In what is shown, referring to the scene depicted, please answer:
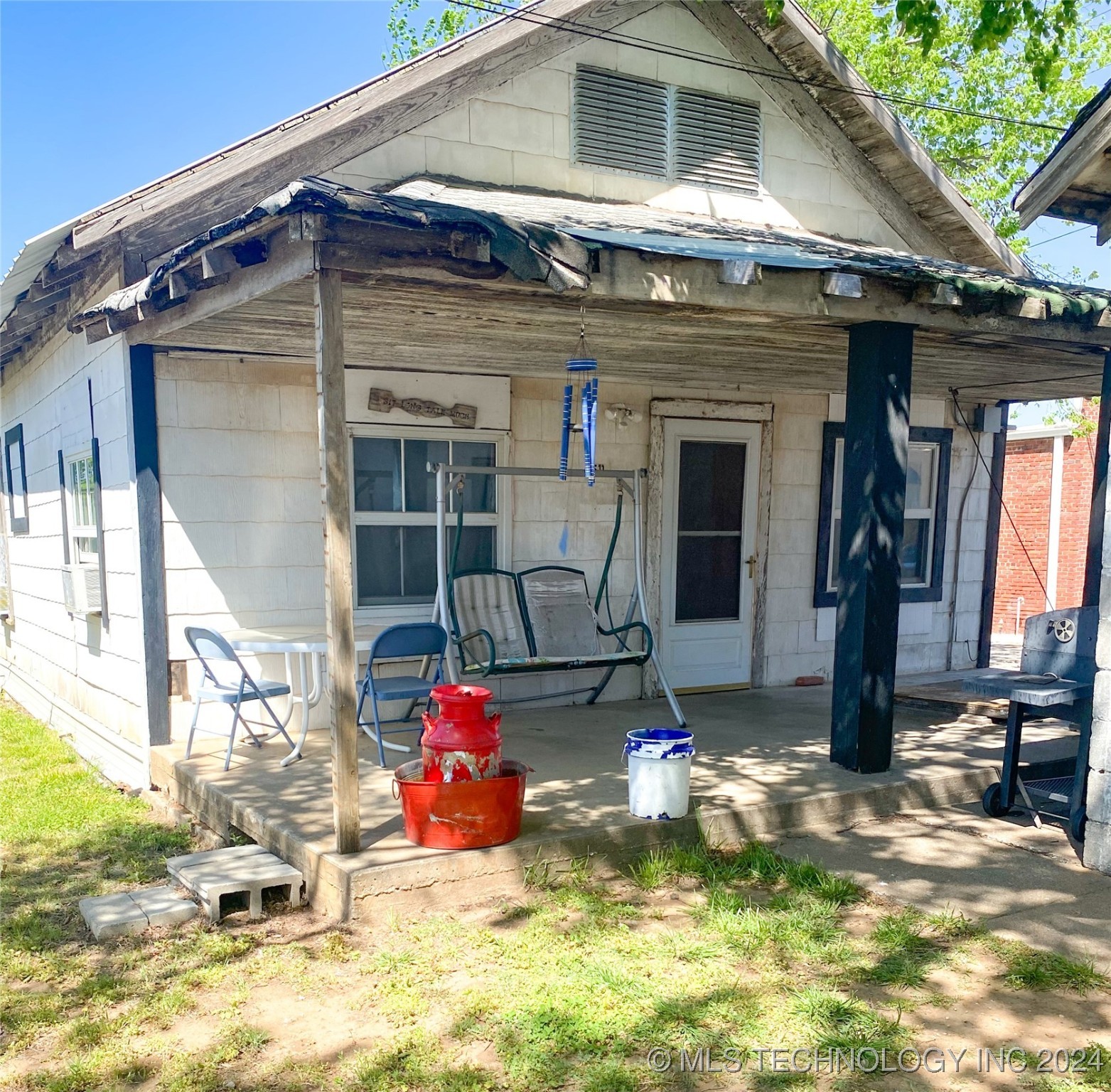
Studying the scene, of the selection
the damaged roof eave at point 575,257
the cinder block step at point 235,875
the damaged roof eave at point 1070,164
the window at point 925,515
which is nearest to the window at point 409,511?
the damaged roof eave at point 575,257

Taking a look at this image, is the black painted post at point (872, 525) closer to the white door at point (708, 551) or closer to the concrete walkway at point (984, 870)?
the concrete walkway at point (984, 870)

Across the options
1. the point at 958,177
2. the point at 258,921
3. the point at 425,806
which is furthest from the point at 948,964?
the point at 958,177

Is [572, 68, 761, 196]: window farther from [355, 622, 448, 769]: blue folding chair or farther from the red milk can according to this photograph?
the red milk can

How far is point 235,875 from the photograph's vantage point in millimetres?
3982

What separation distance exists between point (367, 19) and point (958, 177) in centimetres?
1207

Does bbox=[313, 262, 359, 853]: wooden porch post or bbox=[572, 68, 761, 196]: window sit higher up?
bbox=[572, 68, 761, 196]: window

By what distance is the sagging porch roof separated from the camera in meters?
3.62

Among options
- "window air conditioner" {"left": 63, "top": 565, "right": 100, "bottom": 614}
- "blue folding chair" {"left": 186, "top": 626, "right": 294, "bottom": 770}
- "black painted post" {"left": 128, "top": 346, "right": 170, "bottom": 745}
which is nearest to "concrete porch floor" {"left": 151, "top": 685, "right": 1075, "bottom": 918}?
"blue folding chair" {"left": 186, "top": 626, "right": 294, "bottom": 770}

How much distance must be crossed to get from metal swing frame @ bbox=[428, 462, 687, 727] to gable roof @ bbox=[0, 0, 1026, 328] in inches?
79.1

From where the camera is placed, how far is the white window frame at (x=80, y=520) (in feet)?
22.1

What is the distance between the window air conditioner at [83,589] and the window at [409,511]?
5.99 feet

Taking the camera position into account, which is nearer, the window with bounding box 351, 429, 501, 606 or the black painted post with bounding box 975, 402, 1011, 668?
the window with bounding box 351, 429, 501, 606

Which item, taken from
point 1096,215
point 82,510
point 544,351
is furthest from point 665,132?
point 82,510

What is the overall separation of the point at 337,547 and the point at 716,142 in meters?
5.04
